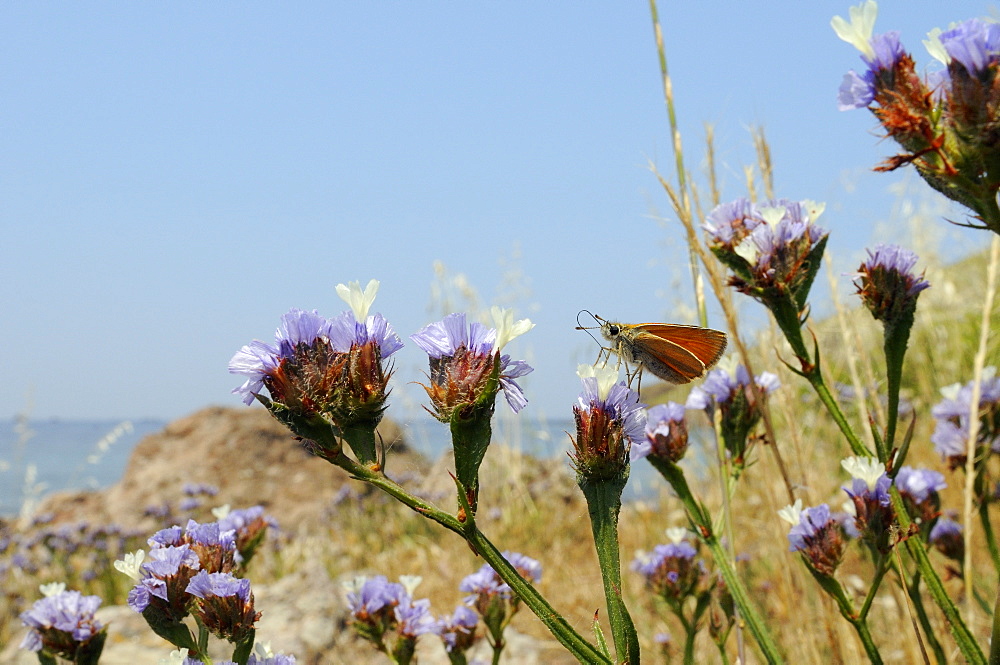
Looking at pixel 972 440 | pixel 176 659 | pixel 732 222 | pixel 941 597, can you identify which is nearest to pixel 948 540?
pixel 972 440

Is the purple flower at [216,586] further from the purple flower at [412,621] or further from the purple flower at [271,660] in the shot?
the purple flower at [412,621]

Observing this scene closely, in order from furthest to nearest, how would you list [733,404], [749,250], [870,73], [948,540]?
[948,540] < [733,404] < [749,250] < [870,73]

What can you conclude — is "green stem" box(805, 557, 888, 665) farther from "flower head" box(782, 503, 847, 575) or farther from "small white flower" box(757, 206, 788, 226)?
"small white flower" box(757, 206, 788, 226)

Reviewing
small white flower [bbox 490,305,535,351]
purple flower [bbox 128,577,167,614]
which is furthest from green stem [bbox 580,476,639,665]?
purple flower [bbox 128,577,167,614]

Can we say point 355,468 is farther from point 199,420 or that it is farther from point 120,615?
point 199,420

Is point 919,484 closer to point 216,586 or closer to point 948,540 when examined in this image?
point 948,540

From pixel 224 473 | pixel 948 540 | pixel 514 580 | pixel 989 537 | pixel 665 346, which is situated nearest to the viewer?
→ pixel 514 580
